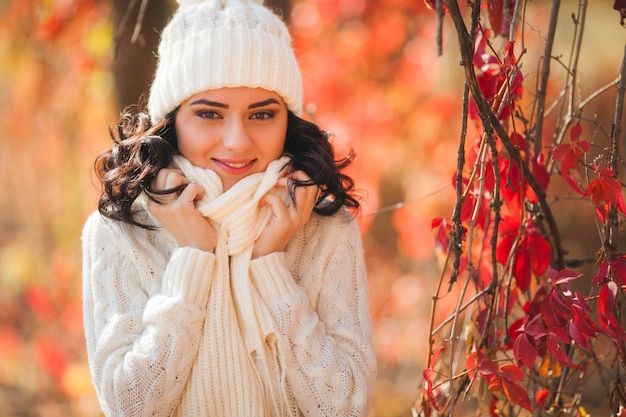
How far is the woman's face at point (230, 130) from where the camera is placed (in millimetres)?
2027

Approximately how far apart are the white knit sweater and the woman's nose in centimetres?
10

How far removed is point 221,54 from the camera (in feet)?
6.61

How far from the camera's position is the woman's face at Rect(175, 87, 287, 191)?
2.03 meters

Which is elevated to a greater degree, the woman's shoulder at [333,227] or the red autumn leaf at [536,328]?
the woman's shoulder at [333,227]

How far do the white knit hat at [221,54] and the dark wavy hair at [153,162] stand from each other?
3.1 inches

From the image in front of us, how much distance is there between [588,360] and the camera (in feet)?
6.85

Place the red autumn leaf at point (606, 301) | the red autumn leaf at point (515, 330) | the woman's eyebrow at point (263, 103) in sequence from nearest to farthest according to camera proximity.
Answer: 1. the red autumn leaf at point (606, 301)
2. the red autumn leaf at point (515, 330)
3. the woman's eyebrow at point (263, 103)

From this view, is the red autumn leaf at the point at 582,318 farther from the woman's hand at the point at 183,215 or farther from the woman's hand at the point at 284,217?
the woman's hand at the point at 183,215

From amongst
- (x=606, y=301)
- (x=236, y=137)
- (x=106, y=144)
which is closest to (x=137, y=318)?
(x=236, y=137)

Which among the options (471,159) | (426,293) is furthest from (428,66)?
(471,159)

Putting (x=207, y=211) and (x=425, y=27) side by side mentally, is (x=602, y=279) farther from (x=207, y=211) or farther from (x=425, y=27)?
(x=425, y=27)

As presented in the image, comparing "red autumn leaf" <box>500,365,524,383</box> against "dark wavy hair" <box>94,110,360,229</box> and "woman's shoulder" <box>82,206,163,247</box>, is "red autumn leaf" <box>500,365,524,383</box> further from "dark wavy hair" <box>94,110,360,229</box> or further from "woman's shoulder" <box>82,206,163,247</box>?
"woman's shoulder" <box>82,206,163,247</box>

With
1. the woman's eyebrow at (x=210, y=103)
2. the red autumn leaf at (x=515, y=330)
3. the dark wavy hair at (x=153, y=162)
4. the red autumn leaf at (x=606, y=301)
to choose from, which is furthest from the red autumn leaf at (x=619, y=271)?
the woman's eyebrow at (x=210, y=103)

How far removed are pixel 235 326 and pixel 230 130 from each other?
0.51 metres
